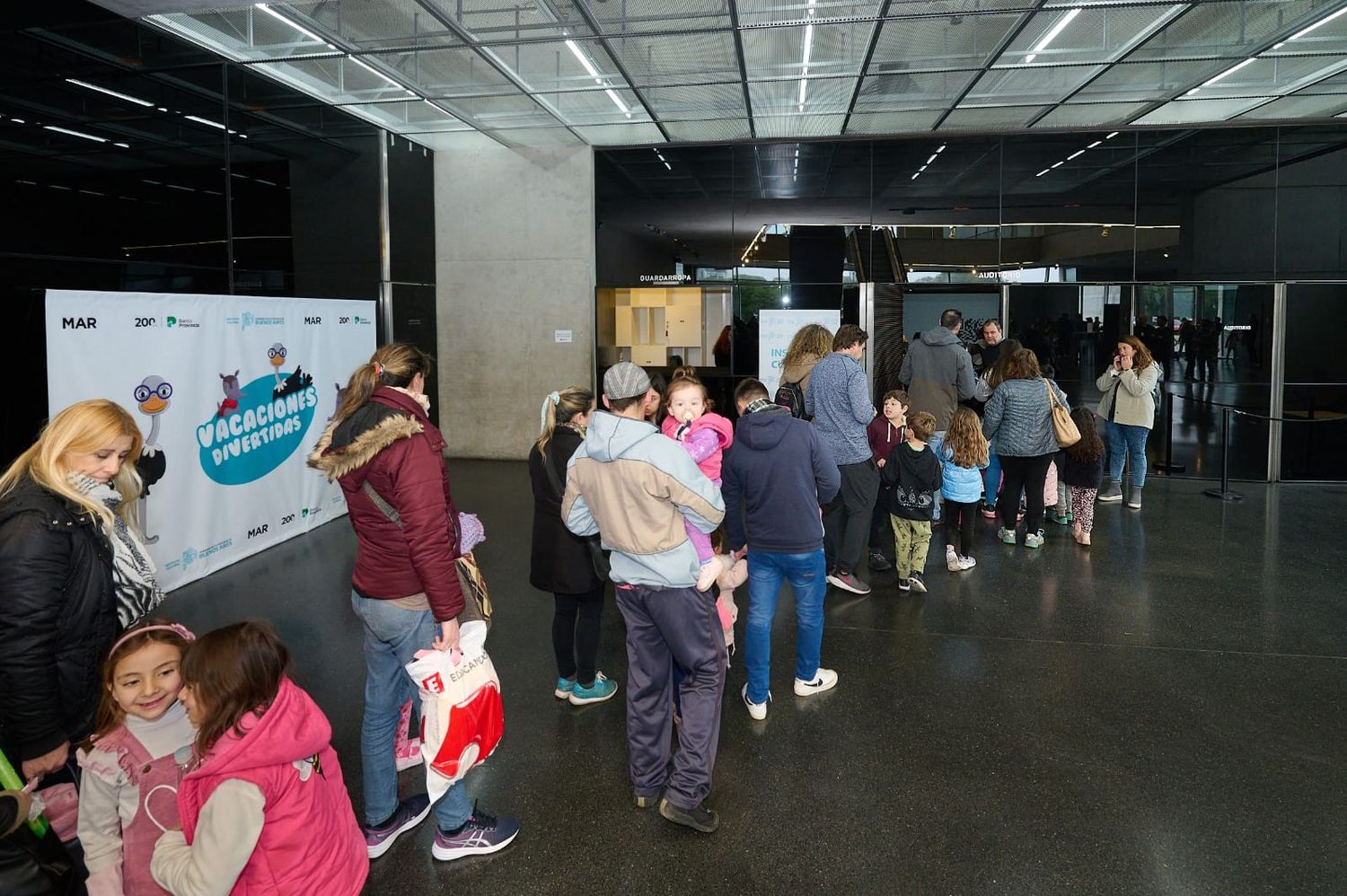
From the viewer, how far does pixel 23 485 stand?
2.49m

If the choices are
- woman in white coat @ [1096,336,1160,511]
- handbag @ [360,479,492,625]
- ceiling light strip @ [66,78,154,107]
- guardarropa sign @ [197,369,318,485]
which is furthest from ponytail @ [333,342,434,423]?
woman in white coat @ [1096,336,1160,511]

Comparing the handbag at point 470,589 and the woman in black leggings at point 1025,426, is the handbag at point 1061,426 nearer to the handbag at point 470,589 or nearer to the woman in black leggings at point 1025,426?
the woman in black leggings at point 1025,426

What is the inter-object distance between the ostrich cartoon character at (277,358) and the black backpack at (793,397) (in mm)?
4318

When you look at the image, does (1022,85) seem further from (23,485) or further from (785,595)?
(23,485)

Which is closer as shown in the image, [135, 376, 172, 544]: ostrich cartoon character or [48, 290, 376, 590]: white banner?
[48, 290, 376, 590]: white banner

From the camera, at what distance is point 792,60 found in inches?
314

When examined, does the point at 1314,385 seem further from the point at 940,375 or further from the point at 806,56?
the point at 806,56

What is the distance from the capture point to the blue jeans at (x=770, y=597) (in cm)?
394

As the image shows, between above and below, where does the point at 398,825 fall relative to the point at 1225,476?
below

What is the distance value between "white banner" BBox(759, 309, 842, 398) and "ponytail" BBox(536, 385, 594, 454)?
7.57 m

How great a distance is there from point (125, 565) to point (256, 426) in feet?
15.8

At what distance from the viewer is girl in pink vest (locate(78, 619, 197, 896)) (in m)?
2.28

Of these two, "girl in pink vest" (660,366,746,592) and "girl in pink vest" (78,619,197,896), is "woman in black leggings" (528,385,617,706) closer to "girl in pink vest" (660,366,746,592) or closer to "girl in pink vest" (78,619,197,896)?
"girl in pink vest" (660,366,746,592)

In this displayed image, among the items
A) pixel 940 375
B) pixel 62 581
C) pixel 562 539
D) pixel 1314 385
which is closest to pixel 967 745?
pixel 562 539
